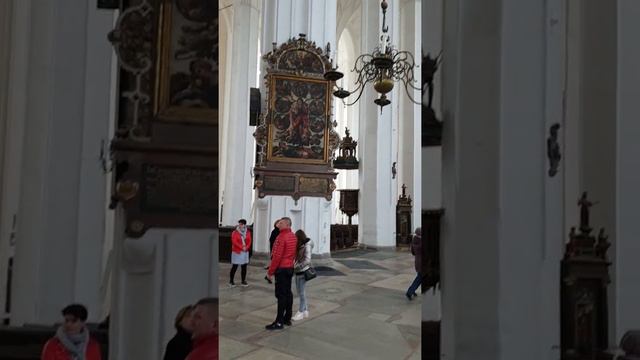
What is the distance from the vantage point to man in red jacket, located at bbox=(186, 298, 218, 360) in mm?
793

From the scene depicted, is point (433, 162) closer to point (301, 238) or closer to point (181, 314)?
point (181, 314)

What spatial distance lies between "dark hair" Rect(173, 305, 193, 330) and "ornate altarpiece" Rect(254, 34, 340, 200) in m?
5.75

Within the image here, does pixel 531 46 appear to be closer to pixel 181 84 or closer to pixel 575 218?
pixel 575 218

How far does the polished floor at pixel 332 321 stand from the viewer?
2844 millimetres

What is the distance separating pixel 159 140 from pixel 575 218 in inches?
32.8

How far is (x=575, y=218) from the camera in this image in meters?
0.95

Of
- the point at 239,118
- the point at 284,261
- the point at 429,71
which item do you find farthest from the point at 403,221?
the point at 429,71

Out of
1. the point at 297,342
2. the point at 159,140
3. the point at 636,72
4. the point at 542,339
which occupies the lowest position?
the point at 297,342

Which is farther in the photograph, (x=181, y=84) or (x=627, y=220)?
(x=627, y=220)

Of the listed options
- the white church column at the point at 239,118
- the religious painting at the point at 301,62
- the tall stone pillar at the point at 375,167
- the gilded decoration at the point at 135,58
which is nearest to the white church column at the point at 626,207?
the gilded decoration at the point at 135,58

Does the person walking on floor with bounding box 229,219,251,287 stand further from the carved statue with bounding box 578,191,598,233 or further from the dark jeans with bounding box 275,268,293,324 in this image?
the carved statue with bounding box 578,191,598,233

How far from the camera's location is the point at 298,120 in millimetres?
6566

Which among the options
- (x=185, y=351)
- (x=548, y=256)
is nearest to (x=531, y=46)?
(x=548, y=256)

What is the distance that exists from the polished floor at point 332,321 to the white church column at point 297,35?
1.08 m
